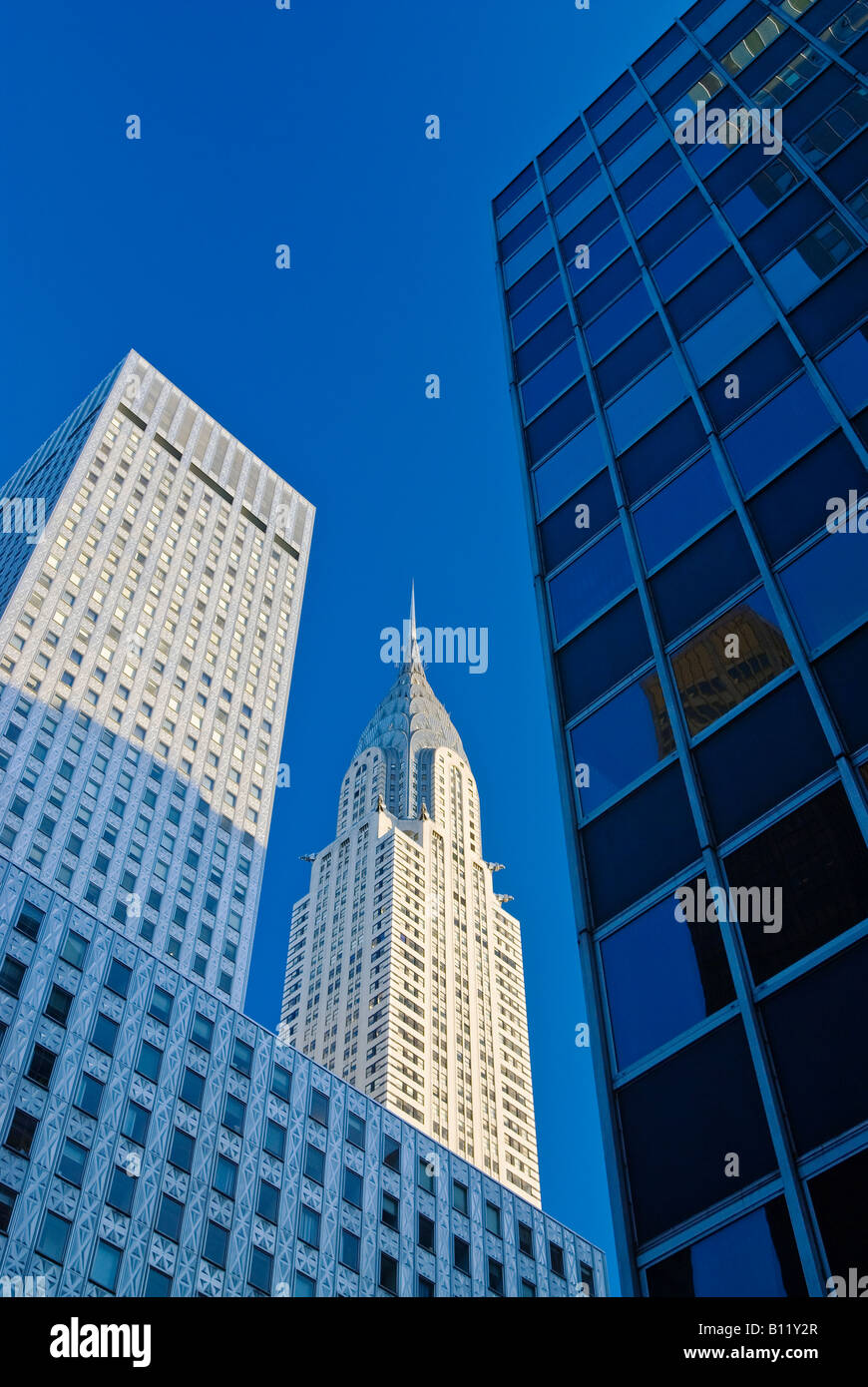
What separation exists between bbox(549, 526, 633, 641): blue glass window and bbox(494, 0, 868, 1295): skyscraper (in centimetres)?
7

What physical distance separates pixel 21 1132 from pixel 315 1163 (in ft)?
69.0

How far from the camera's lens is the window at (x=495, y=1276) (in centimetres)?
7844

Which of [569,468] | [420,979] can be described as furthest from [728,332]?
[420,979]

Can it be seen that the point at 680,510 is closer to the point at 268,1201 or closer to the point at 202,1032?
the point at 268,1201

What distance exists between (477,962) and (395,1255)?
335 feet

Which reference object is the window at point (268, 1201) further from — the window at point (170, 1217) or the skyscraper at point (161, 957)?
the window at point (170, 1217)

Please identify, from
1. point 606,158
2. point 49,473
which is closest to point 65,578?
point 49,473

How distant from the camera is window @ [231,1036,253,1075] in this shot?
3071 inches

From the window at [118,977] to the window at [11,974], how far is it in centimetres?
616

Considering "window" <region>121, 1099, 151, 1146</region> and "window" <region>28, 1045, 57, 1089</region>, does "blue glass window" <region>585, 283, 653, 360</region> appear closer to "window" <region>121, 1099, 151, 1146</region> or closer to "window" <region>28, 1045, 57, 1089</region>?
"window" <region>28, 1045, 57, 1089</region>

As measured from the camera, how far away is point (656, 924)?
55.0 ft

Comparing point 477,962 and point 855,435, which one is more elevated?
point 477,962

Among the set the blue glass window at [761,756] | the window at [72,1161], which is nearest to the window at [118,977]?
the window at [72,1161]
